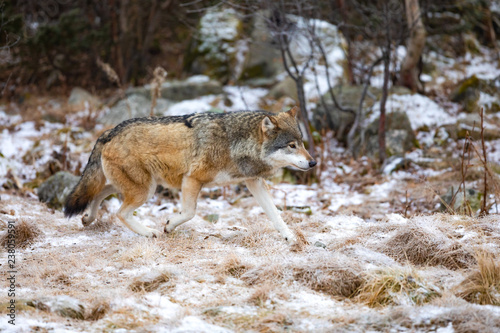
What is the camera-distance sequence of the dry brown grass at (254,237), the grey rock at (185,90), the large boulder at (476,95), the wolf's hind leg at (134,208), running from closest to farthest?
the dry brown grass at (254,237)
the wolf's hind leg at (134,208)
the large boulder at (476,95)
the grey rock at (185,90)

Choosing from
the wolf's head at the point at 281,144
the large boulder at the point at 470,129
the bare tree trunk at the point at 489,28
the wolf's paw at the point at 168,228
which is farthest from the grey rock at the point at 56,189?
the bare tree trunk at the point at 489,28

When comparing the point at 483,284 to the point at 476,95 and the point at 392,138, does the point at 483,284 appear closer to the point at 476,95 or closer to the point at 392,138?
the point at 392,138

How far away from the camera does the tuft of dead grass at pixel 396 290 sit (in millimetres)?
4230

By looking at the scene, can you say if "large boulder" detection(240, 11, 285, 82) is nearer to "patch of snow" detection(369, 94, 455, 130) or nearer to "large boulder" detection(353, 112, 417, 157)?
"patch of snow" detection(369, 94, 455, 130)

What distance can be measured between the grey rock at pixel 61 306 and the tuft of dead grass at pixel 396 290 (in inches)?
98.1

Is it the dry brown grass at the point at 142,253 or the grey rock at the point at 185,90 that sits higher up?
the grey rock at the point at 185,90

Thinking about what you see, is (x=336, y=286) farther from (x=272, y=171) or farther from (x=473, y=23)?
(x=473, y=23)

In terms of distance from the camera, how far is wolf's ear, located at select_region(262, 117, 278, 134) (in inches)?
243

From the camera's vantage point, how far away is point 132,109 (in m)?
14.9

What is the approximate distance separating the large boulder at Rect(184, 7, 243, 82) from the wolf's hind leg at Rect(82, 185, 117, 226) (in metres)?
11.6

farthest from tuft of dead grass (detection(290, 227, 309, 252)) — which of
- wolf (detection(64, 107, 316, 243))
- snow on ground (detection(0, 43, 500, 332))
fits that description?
wolf (detection(64, 107, 316, 243))

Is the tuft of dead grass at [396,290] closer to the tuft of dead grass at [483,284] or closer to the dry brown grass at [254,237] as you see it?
the tuft of dead grass at [483,284]

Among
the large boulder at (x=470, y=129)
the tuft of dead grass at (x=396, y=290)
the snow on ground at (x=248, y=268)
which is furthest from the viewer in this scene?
the large boulder at (x=470, y=129)

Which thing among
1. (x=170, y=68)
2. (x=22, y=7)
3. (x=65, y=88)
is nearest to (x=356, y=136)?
(x=170, y=68)
